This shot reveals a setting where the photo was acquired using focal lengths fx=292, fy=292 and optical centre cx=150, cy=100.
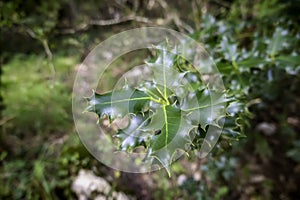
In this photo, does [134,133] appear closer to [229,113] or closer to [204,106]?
[204,106]

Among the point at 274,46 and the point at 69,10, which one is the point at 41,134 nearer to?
the point at 69,10

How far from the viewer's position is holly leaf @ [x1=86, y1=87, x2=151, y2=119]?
0.68 meters

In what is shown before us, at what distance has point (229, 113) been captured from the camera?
2.69 feet

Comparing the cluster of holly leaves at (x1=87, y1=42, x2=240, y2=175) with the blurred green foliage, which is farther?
the blurred green foliage

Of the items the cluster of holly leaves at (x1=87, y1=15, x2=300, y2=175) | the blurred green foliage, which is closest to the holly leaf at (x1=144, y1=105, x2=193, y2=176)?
the cluster of holly leaves at (x1=87, y1=15, x2=300, y2=175)

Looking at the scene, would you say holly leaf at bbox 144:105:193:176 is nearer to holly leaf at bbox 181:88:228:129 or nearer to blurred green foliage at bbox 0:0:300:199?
holly leaf at bbox 181:88:228:129

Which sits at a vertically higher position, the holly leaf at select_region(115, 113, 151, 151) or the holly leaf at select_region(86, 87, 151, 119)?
A: the holly leaf at select_region(86, 87, 151, 119)

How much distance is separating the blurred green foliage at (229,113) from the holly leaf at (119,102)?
0.93 feet

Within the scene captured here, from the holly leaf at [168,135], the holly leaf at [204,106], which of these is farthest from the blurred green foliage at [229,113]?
the holly leaf at [168,135]

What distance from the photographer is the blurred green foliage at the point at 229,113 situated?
3.99 feet

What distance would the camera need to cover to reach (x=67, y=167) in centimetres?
201

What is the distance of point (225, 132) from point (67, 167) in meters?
1.48

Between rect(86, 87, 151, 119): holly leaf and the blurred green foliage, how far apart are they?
0.28 metres

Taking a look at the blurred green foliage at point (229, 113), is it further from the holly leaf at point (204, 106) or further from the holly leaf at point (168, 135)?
the holly leaf at point (168, 135)
